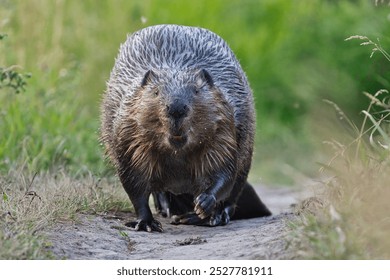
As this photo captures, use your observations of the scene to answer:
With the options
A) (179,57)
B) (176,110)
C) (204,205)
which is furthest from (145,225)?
(179,57)

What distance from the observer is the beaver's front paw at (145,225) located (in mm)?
6452

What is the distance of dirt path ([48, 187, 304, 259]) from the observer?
507 cm

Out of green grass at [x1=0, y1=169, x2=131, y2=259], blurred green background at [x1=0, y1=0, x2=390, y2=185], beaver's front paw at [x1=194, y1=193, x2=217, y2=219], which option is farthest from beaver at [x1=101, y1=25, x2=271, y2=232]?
blurred green background at [x1=0, y1=0, x2=390, y2=185]

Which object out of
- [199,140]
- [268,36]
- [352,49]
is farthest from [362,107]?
[199,140]

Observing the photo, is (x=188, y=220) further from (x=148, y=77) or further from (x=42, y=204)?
(x=42, y=204)

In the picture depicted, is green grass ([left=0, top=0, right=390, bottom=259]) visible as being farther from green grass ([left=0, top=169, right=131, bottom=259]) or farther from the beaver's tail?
the beaver's tail

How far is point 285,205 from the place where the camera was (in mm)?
8758

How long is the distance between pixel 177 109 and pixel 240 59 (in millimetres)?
4956

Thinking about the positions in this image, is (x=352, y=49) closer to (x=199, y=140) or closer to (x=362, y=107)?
(x=362, y=107)

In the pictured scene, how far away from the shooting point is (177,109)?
5.93 m

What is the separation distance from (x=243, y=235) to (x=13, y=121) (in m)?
3.26

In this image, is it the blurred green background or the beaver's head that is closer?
the beaver's head

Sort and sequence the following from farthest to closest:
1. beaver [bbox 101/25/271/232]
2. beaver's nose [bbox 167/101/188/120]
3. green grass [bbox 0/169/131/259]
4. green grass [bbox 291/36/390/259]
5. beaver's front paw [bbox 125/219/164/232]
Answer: beaver's front paw [bbox 125/219/164/232] < beaver [bbox 101/25/271/232] < beaver's nose [bbox 167/101/188/120] < green grass [bbox 0/169/131/259] < green grass [bbox 291/36/390/259]

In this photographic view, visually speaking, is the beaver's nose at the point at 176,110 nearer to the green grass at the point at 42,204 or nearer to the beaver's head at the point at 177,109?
the beaver's head at the point at 177,109
